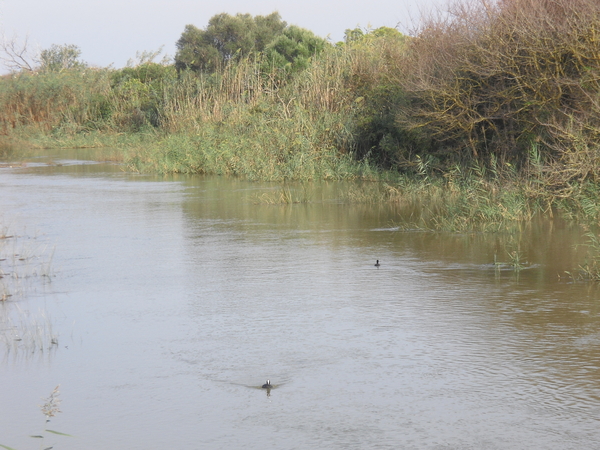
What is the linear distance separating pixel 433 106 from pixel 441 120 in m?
0.28

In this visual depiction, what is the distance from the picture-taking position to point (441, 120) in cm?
1417

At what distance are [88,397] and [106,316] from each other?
6.59 feet

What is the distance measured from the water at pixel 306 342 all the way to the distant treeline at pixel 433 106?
236 cm

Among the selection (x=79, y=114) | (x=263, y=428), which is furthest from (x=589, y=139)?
(x=79, y=114)

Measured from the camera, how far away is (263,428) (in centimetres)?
446

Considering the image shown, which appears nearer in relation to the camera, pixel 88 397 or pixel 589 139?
pixel 88 397

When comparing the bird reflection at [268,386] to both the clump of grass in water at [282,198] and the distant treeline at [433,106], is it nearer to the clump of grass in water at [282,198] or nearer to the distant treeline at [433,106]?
the distant treeline at [433,106]

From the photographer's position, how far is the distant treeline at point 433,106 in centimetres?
1229

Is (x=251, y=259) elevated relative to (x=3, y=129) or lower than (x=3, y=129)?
lower

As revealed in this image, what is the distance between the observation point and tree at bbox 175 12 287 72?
47031 millimetres

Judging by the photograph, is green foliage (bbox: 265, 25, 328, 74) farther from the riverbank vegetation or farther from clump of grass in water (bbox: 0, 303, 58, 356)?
clump of grass in water (bbox: 0, 303, 58, 356)

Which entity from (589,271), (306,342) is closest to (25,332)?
(306,342)

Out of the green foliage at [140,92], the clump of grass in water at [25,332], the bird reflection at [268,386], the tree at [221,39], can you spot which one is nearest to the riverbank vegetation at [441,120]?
the green foliage at [140,92]

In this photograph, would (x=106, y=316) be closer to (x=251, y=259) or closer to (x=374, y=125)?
(x=251, y=259)
